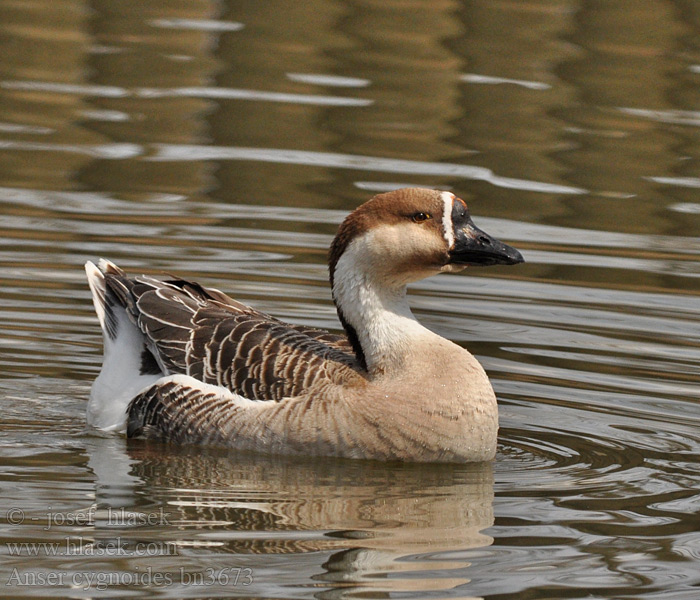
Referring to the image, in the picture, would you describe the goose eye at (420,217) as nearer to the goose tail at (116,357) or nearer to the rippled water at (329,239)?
the rippled water at (329,239)

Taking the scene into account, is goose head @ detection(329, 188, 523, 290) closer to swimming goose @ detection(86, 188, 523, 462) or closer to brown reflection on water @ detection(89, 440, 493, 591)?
swimming goose @ detection(86, 188, 523, 462)

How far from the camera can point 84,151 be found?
59.9 feet

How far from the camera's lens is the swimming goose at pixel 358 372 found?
984 centimetres

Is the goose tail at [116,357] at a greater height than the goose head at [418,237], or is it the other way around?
the goose head at [418,237]

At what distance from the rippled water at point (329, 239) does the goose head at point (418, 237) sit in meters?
1.36

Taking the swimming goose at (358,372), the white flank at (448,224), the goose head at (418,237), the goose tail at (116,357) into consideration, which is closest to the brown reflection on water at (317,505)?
the swimming goose at (358,372)

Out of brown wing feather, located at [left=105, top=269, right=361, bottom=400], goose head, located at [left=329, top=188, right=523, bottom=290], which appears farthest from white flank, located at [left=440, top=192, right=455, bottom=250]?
brown wing feather, located at [left=105, top=269, right=361, bottom=400]

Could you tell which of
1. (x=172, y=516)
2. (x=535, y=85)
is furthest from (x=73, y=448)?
(x=535, y=85)

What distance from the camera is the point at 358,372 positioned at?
10.2 meters

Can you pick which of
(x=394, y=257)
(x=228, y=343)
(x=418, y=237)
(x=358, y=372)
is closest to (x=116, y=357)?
(x=228, y=343)

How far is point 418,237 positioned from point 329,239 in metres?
5.79

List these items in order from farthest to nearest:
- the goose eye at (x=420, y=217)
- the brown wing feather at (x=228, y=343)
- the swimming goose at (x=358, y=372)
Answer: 1. the brown wing feather at (x=228, y=343)
2. the goose eye at (x=420, y=217)
3. the swimming goose at (x=358, y=372)

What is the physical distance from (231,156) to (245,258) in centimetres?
377

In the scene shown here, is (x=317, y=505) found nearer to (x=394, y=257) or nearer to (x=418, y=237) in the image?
(x=394, y=257)
